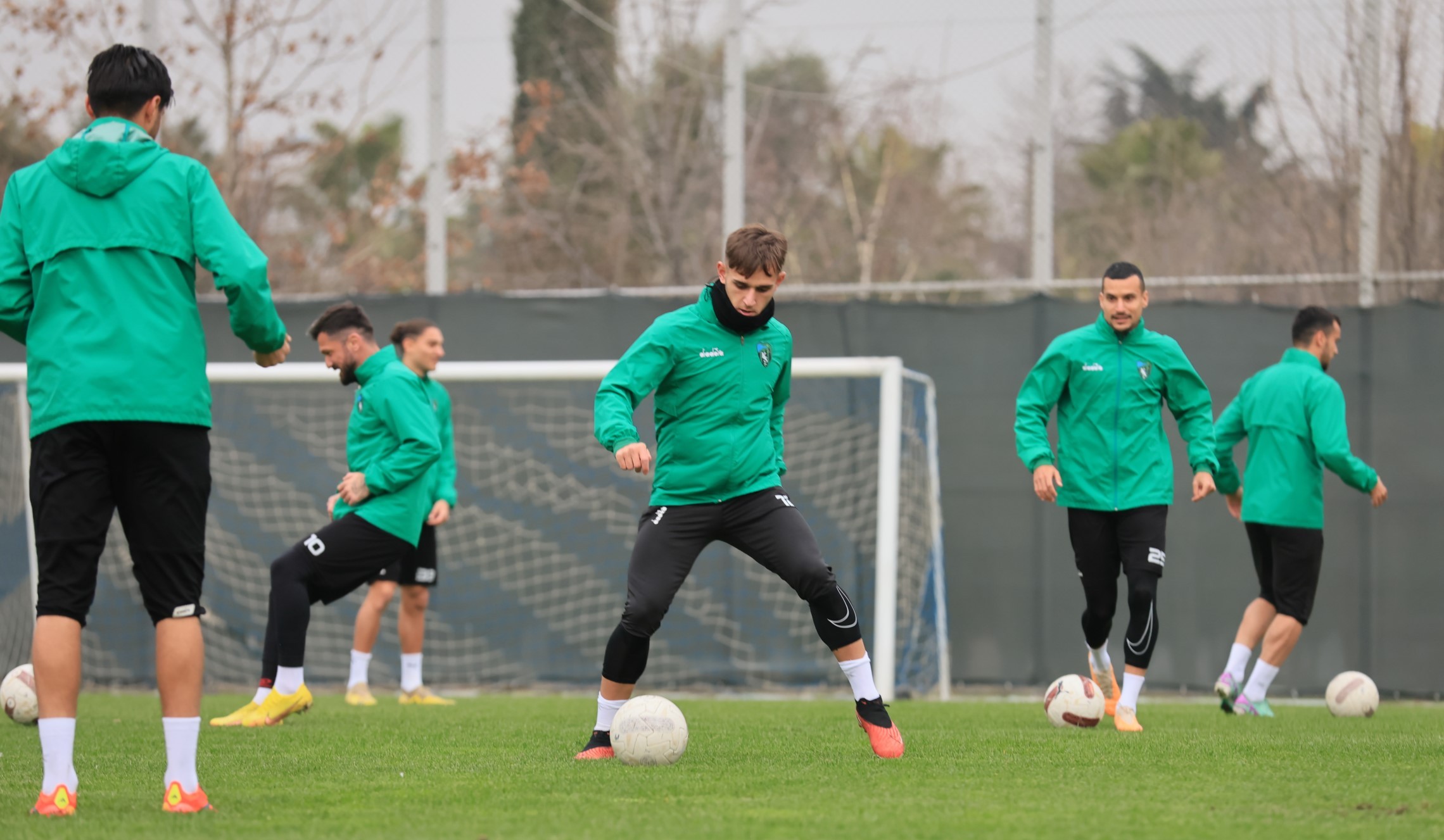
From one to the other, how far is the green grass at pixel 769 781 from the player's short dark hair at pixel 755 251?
1706mm

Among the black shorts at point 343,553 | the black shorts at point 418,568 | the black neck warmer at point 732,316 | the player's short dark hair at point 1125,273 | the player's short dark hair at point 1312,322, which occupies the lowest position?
the black shorts at point 418,568

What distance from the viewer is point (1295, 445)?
7.64 metres

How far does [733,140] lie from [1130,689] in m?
5.21

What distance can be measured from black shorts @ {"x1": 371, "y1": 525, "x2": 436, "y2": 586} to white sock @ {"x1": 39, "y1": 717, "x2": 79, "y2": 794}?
454cm

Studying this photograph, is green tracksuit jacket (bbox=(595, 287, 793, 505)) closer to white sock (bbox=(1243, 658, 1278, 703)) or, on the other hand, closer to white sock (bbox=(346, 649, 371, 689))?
white sock (bbox=(1243, 658, 1278, 703))

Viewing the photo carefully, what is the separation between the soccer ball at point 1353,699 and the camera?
7383mm

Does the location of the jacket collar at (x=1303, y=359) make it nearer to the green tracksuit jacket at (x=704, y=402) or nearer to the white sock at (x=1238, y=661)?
the white sock at (x=1238, y=661)

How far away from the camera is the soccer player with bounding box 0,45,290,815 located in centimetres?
386

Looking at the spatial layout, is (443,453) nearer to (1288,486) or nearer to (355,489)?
(355,489)

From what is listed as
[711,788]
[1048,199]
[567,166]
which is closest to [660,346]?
[711,788]

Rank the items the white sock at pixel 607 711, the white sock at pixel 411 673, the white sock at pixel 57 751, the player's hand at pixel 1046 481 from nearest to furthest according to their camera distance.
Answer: the white sock at pixel 57 751 < the white sock at pixel 607 711 < the player's hand at pixel 1046 481 < the white sock at pixel 411 673

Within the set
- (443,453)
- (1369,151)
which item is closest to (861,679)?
(443,453)

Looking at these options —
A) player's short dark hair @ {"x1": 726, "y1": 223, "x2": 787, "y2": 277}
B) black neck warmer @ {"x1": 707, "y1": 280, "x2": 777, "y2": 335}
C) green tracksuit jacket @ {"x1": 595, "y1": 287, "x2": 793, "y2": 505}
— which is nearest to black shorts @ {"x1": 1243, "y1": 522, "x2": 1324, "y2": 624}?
green tracksuit jacket @ {"x1": 595, "y1": 287, "x2": 793, "y2": 505}

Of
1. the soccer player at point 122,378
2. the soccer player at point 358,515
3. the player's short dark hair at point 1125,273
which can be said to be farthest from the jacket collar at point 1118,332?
the soccer player at point 122,378
